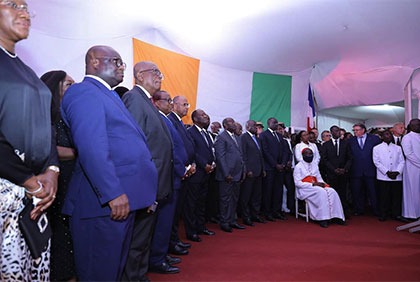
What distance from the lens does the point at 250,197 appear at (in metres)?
5.24

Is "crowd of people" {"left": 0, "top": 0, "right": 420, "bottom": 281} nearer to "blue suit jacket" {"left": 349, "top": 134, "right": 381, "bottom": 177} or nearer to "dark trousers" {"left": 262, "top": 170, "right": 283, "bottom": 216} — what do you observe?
"dark trousers" {"left": 262, "top": 170, "right": 283, "bottom": 216}

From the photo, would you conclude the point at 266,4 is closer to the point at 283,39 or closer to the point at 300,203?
the point at 283,39

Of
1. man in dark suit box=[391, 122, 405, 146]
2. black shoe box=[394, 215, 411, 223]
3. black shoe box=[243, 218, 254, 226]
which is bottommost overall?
black shoe box=[243, 218, 254, 226]

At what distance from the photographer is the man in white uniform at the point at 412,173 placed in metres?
5.32

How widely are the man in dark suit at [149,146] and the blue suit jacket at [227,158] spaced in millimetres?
2103

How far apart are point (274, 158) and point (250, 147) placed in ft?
1.88

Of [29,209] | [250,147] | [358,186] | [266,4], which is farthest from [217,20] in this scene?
[29,209]

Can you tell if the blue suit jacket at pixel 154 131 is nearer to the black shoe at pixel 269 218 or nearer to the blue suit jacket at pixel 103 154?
the blue suit jacket at pixel 103 154

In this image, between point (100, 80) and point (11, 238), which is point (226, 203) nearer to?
point (100, 80)

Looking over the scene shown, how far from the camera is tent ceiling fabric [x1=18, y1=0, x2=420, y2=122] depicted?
4.29 meters

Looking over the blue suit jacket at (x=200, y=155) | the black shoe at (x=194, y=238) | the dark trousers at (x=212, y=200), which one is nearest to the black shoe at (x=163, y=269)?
the black shoe at (x=194, y=238)

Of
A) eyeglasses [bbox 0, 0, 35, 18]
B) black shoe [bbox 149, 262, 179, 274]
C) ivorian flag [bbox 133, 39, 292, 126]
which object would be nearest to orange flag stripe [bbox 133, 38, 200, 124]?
ivorian flag [bbox 133, 39, 292, 126]

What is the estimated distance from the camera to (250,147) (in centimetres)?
515

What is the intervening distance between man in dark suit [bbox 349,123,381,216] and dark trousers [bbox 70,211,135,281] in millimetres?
5249
